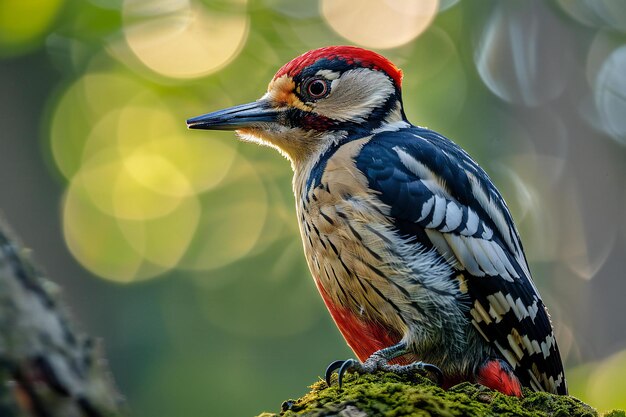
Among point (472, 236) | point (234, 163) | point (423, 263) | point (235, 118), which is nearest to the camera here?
point (423, 263)

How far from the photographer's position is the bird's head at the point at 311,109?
321cm

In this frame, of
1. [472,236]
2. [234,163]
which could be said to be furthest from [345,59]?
[234,163]

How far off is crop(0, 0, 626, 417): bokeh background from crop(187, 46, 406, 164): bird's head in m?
3.51

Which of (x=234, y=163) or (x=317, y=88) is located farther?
(x=234, y=163)

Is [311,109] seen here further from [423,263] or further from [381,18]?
[381,18]

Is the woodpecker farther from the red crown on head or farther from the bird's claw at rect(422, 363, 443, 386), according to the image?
the red crown on head

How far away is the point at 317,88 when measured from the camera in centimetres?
326

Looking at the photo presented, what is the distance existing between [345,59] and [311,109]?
28 centimetres

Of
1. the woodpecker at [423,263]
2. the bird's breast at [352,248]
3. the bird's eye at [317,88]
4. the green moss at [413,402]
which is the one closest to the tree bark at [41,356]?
the green moss at [413,402]

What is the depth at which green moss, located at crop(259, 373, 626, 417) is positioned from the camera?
A: 185 centimetres

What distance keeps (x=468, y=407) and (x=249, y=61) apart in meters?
6.92

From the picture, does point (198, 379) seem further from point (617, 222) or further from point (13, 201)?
point (617, 222)

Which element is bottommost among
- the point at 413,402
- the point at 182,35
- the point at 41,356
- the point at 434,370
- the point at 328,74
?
the point at 413,402

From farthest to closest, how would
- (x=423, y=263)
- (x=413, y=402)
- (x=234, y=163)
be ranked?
(x=234, y=163), (x=423, y=263), (x=413, y=402)
